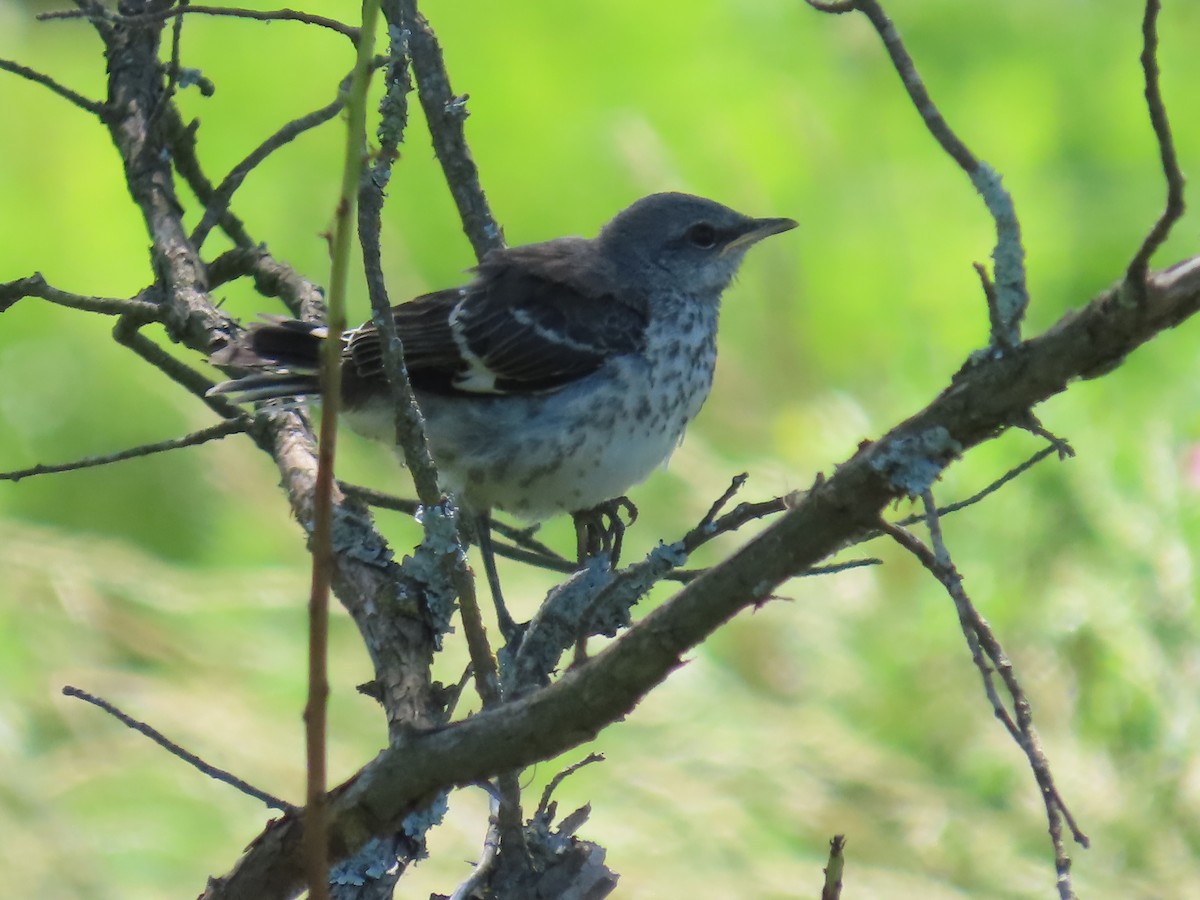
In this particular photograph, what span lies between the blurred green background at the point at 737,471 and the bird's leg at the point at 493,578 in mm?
505

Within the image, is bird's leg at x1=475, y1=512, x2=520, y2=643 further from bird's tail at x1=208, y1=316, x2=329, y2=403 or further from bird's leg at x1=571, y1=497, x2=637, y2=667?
bird's tail at x1=208, y1=316, x2=329, y2=403

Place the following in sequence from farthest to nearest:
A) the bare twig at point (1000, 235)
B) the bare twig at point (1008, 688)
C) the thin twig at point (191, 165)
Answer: the thin twig at point (191, 165)
the bare twig at point (1008, 688)
the bare twig at point (1000, 235)

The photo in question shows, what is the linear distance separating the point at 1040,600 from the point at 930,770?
430 mm

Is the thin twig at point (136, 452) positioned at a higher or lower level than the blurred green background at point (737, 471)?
lower

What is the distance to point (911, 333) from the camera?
4012mm

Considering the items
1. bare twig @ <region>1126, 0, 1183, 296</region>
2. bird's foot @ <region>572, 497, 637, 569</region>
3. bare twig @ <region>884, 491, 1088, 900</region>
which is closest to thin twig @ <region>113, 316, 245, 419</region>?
bird's foot @ <region>572, 497, 637, 569</region>

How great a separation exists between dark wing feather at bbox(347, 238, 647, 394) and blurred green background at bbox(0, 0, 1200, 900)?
1.60 ft

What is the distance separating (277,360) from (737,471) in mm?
1895

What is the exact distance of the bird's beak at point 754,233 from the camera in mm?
3027

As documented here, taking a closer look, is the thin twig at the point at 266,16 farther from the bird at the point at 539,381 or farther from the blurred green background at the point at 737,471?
the blurred green background at the point at 737,471

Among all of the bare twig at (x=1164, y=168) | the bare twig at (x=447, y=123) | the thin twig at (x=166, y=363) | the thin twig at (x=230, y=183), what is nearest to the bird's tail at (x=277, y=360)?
the thin twig at (x=166, y=363)

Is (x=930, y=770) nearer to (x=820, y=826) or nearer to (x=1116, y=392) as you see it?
(x=820, y=826)

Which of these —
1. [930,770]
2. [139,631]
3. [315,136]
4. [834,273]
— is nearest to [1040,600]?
[930,770]

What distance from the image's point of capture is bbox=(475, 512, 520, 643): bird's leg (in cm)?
201
